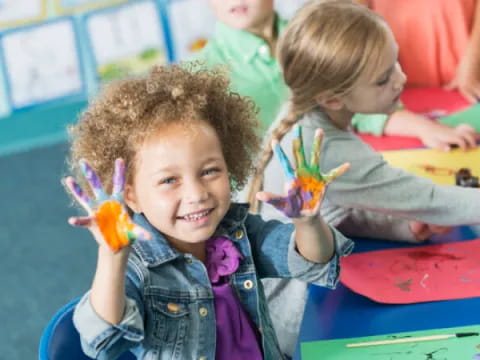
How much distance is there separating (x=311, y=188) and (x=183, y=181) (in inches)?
6.1

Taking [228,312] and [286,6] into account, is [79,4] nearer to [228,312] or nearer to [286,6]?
[286,6]

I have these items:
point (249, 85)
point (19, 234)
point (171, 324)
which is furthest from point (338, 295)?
point (19, 234)

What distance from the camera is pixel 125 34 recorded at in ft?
10.0

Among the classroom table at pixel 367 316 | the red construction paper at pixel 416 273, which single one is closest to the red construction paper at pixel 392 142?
the red construction paper at pixel 416 273

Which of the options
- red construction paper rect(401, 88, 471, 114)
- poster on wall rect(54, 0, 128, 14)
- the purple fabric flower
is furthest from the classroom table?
poster on wall rect(54, 0, 128, 14)

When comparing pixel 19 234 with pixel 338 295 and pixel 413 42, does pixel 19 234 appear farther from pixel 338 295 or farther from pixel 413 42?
pixel 338 295

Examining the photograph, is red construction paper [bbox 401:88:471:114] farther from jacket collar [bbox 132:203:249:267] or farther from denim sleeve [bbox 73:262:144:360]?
denim sleeve [bbox 73:262:144:360]

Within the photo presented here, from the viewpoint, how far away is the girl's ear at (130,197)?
931mm

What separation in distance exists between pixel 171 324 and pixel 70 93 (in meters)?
2.36

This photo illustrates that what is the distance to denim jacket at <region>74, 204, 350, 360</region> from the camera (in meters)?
0.85

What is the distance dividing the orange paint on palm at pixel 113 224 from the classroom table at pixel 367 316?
31cm

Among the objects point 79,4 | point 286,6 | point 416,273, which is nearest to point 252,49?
point 416,273

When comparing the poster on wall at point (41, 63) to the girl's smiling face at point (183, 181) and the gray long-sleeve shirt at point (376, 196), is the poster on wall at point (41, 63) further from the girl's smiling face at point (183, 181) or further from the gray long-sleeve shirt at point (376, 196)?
the girl's smiling face at point (183, 181)

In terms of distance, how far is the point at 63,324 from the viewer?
94 centimetres
